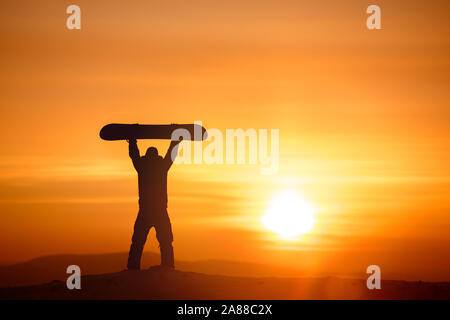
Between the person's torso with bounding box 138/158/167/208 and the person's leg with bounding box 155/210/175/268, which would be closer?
the person's torso with bounding box 138/158/167/208

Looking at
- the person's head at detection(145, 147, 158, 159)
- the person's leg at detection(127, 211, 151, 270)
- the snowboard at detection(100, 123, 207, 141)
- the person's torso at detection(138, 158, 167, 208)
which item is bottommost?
the person's leg at detection(127, 211, 151, 270)

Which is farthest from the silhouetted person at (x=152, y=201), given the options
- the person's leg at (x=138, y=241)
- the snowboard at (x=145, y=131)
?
the snowboard at (x=145, y=131)

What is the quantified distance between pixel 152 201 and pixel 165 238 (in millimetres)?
1311

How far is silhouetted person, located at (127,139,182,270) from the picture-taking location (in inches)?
1074

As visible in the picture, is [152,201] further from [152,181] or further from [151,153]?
[151,153]

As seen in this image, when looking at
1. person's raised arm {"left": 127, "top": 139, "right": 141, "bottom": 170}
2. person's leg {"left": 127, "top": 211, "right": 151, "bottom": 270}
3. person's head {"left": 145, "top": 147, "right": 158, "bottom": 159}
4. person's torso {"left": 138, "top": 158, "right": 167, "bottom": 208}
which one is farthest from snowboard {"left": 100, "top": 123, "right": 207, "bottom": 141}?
person's leg {"left": 127, "top": 211, "right": 151, "bottom": 270}

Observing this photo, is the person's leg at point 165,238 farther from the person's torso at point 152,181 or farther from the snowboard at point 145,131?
the snowboard at point 145,131

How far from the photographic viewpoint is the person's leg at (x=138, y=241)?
1078 inches

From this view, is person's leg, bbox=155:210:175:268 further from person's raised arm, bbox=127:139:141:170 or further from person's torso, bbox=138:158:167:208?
person's raised arm, bbox=127:139:141:170

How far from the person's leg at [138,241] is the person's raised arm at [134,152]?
5.60ft

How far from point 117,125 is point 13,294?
639cm
